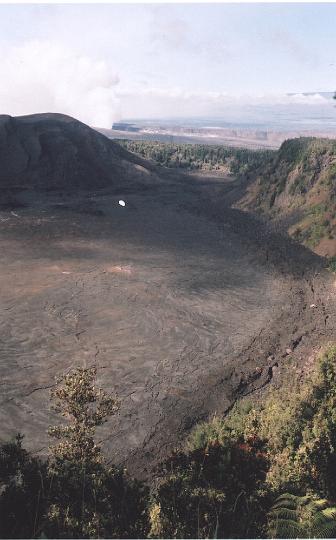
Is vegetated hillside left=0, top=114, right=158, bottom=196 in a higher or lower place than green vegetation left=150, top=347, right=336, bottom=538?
higher

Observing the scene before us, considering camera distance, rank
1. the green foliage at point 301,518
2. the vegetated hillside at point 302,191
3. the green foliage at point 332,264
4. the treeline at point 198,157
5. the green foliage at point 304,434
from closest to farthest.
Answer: the green foliage at point 301,518, the green foliage at point 304,434, the green foliage at point 332,264, the vegetated hillside at point 302,191, the treeline at point 198,157

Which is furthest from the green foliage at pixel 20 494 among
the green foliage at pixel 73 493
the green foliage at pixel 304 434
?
the green foliage at pixel 304 434

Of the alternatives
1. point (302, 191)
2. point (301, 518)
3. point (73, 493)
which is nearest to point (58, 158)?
point (302, 191)

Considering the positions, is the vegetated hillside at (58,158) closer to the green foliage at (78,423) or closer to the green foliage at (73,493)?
the green foliage at (78,423)

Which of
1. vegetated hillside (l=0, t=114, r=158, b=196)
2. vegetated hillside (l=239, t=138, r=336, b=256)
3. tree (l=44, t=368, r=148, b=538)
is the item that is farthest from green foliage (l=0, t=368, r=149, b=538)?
vegetated hillside (l=0, t=114, r=158, b=196)

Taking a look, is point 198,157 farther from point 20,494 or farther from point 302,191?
point 20,494

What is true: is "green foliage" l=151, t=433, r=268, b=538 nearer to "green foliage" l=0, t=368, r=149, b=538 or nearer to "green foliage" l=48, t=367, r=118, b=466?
"green foliage" l=0, t=368, r=149, b=538

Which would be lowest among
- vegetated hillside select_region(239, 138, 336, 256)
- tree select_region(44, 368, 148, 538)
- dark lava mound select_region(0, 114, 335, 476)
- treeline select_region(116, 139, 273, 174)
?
dark lava mound select_region(0, 114, 335, 476)
